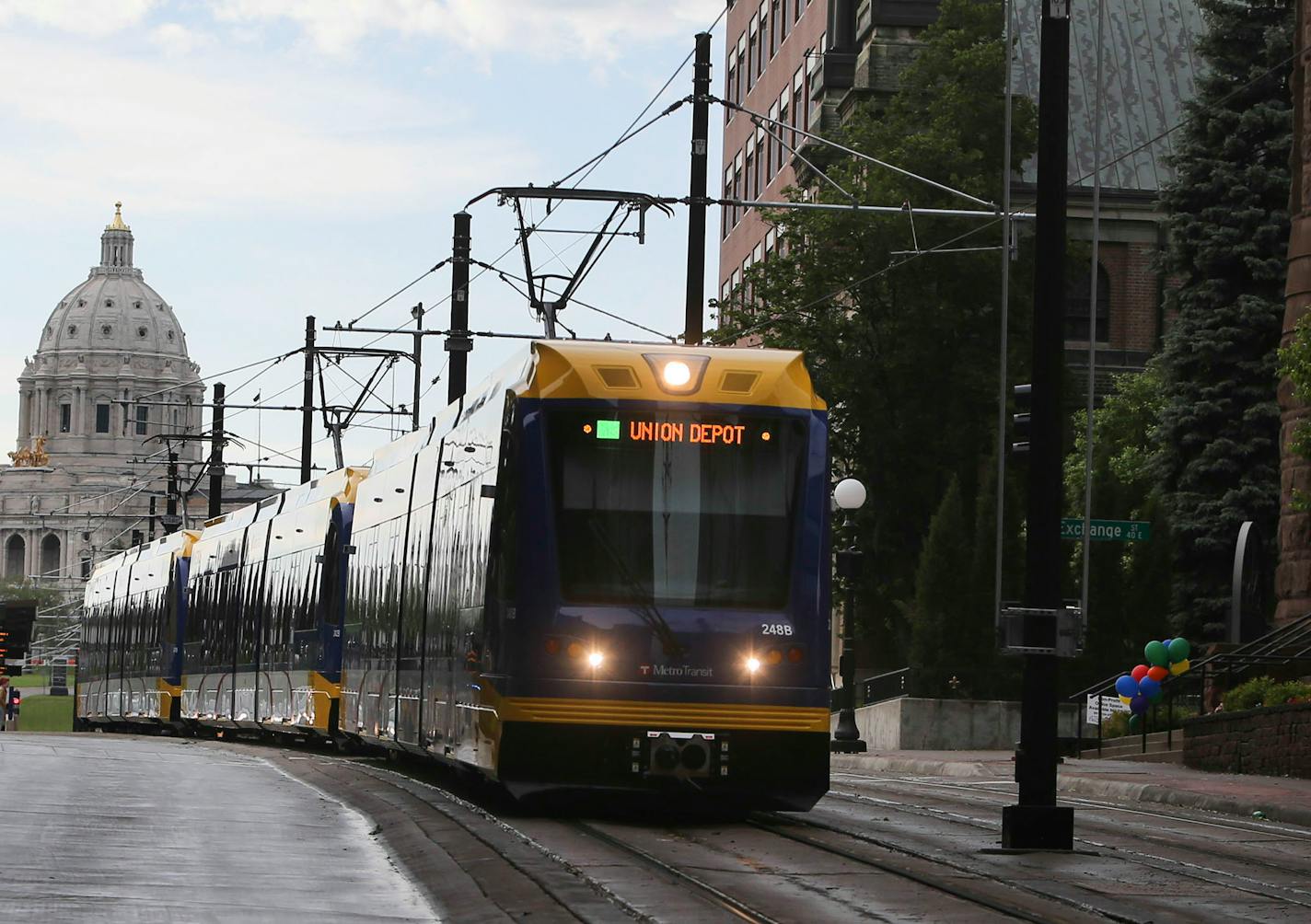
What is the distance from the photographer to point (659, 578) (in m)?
15.6

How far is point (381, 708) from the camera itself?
2342 cm

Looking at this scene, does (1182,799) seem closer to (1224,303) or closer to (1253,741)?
(1253,741)

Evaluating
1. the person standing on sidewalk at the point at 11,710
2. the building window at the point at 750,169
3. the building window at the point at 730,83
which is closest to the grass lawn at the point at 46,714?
the person standing on sidewalk at the point at 11,710

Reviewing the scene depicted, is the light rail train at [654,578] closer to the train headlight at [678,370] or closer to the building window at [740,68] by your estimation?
the train headlight at [678,370]

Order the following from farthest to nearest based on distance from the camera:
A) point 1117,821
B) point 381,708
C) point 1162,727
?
point 1162,727
point 381,708
point 1117,821

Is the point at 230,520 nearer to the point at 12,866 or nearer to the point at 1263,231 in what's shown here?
the point at 1263,231

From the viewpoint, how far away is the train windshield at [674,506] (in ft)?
51.3

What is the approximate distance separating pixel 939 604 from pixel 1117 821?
23.8 metres

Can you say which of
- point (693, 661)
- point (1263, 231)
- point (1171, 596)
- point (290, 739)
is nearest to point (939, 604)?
point (1171, 596)

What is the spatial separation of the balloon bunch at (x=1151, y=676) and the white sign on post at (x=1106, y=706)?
119 cm

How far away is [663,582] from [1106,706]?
2038 centimetres

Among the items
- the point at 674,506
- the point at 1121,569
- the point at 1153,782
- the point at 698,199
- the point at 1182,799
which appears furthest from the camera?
the point at 1121,569

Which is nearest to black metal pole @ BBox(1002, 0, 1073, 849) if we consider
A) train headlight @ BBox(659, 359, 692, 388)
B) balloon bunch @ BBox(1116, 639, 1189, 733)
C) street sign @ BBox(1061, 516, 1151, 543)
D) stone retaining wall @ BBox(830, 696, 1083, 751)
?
train headlight @ BBox(659, 359, 692, 388)

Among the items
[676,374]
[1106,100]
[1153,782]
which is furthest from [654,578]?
[1106,100]
